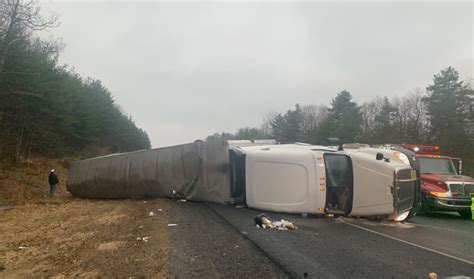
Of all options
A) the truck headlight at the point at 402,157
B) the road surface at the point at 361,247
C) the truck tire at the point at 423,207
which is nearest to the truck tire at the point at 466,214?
the truck tire at the point at 423,207

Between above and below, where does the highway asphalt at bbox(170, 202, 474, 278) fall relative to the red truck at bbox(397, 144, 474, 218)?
below

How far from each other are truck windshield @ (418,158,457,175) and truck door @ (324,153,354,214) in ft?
17.7

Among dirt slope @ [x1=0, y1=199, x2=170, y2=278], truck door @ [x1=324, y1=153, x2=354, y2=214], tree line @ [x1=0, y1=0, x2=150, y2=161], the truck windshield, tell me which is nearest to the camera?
dirt slope @ [x1=0, y1=199, x2=170, y2=278]

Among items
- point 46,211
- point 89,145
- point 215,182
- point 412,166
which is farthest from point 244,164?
point 89,145

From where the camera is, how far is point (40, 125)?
102 ft

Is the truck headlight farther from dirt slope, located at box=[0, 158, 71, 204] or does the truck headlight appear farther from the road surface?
dirt slope, located at box=[0, 158, 71, 204]

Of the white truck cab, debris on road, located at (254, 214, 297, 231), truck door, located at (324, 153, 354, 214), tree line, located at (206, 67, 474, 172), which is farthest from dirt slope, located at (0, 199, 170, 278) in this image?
tree line, located at (206, 67, 474, 172)

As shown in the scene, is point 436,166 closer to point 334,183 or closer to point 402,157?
point 402,157

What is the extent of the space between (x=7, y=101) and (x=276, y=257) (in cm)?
2261

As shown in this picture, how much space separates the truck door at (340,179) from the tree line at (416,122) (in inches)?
812

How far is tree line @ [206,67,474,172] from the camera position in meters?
34.9

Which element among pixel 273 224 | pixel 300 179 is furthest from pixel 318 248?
pixel 300 179

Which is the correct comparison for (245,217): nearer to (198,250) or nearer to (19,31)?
(198,250)

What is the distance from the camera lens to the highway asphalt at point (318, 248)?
5609mm
